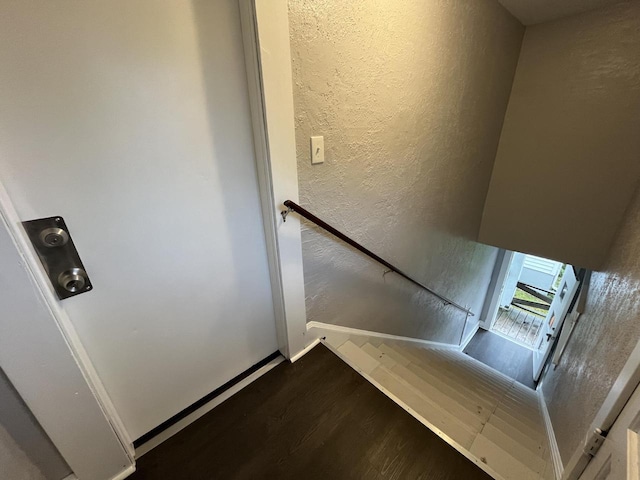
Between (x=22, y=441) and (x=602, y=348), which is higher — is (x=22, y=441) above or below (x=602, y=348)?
above

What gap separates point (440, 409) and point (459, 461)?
1.32ft

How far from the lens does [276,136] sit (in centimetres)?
96

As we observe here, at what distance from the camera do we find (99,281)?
0.80 meters

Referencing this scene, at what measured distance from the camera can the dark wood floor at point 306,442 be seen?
102 centimetres

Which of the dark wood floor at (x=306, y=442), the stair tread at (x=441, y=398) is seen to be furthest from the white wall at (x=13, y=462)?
the stair tread at (x=441, y=398)

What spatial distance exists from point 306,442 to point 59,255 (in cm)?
114

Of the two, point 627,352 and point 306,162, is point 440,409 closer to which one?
point 627,352

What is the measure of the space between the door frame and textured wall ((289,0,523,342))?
0.30ft

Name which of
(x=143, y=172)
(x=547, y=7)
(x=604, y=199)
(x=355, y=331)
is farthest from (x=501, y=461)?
(x=547, y=7)

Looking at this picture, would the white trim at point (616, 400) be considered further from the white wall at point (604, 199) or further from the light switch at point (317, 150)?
the light switch at point (317, 150)

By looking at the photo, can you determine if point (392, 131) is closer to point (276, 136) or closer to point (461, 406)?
point (276, 136)

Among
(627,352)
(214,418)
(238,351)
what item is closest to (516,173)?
(627,352)

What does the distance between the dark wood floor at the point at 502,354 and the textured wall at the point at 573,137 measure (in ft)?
7.58

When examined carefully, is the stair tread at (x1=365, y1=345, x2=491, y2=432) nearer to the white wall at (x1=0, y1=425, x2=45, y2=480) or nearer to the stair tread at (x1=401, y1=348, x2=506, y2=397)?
the stair tread at (x1=401, y1=348, x2=506, y2=397)
